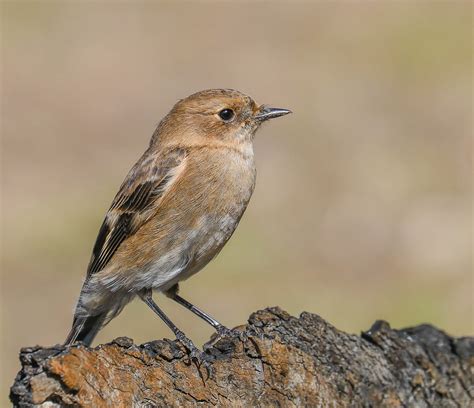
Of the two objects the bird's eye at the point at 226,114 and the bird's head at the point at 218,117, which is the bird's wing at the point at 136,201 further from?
the bird's eye at the point at 226,114

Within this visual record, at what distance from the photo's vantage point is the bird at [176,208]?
7070 millimetres

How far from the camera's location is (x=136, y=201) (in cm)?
743

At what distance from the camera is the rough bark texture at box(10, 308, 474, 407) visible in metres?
5.16

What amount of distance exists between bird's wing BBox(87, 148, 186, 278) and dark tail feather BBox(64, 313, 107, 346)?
35 cm

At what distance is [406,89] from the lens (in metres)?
18.0

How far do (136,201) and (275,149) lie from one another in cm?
851

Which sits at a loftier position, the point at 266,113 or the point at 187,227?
→ the point at 266,113

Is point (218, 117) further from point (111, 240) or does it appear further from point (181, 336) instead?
point (181, 336)

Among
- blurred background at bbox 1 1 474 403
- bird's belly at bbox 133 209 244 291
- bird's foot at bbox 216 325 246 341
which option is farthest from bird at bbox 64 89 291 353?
blurred background at bbox 1 1 474 403

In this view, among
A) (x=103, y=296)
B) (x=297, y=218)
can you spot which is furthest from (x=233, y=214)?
(x=297, y=218)

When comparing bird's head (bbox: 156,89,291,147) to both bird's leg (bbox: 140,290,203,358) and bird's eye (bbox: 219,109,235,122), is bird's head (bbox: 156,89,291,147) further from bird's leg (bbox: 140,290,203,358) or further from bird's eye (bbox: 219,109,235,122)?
bird's leg (bbox: 140,290,203,358)

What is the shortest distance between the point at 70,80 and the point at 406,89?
19.0 ft

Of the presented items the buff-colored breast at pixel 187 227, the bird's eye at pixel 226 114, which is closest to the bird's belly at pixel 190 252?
the buff-colored breast at pixel 187 227

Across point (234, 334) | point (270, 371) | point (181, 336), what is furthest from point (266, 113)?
point (270, 371)
